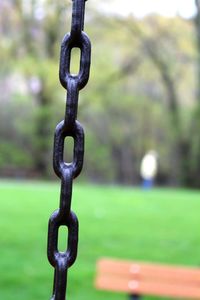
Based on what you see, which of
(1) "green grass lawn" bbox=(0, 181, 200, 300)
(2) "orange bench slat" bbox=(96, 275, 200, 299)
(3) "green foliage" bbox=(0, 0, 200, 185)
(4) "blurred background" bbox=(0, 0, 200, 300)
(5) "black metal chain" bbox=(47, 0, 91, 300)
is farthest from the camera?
(3) "green foliage" bbox=(0, 0, 200, 185)

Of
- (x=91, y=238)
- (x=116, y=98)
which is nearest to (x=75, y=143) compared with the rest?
(x=91, y=238)

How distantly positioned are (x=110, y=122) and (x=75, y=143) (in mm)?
25334

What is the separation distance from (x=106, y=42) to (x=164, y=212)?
11.8 m

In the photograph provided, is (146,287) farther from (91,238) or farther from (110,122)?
(110,122)

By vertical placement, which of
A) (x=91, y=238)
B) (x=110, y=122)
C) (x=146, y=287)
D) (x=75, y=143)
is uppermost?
(x=110, y=122)

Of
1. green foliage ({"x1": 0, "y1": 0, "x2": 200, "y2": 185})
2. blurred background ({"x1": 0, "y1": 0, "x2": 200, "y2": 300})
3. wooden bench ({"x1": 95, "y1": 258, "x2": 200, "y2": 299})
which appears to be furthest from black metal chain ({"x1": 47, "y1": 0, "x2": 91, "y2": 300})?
green foliage ({"x1": 0, "y1": 0, "x2": 200, "y2": 185})

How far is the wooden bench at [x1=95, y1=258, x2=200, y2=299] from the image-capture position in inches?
157

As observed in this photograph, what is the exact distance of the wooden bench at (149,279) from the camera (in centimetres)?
400

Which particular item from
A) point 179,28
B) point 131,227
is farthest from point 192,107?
point 131,227

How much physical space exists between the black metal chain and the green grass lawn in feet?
12.5

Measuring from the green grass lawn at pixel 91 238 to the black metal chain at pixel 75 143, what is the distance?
3.82 metres

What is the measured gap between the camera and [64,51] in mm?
1042

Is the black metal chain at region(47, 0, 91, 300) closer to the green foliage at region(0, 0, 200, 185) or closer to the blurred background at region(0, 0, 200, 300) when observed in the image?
the blurred background at region(0, 0, 200, 300)

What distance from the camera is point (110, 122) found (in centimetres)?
2633
